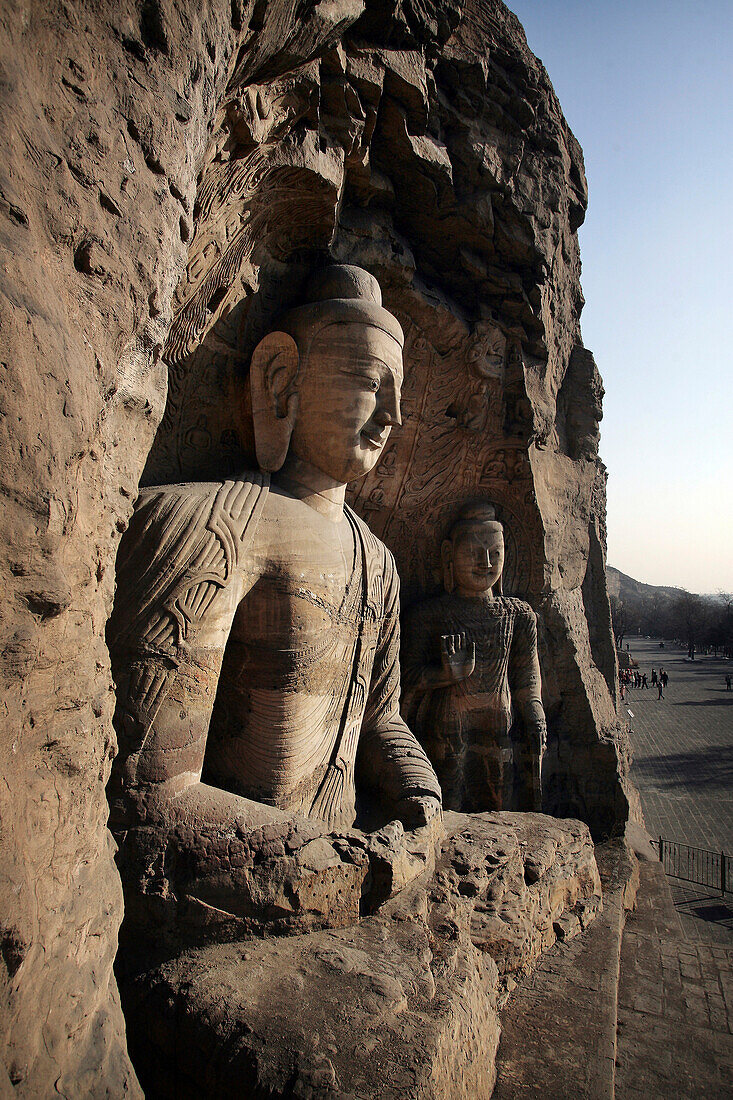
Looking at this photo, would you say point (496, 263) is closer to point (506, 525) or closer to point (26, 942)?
point (506, 525)

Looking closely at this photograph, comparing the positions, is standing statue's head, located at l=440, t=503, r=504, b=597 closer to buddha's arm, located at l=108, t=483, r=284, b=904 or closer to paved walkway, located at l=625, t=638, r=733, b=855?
buddha's arm, located at l=108, t=483, r=284, b=904

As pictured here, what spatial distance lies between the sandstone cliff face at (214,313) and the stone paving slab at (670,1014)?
3.70 feet

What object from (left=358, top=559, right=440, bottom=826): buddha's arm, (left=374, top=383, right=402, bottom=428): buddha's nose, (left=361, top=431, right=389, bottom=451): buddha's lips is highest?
(left=374, top=383, right=402, bottom=428): buddha's nose

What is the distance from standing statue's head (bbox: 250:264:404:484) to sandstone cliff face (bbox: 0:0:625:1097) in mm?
225

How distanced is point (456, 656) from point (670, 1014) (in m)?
2.11

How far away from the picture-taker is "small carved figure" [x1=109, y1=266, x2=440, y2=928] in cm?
210

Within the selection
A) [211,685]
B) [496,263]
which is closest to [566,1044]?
[211,685]

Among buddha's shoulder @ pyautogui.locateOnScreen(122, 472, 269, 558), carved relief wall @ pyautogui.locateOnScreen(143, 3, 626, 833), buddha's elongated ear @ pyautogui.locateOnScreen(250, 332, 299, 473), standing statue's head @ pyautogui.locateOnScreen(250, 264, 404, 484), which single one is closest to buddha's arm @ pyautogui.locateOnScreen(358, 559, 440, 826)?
standing statue's head @ pyautogui.locateOnScreen(250, 264, 404, 484)

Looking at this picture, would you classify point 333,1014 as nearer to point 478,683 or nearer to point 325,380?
point 325,380

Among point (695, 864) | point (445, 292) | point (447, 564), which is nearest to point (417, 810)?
point (447, 564)

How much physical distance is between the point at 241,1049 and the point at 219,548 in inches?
58.5

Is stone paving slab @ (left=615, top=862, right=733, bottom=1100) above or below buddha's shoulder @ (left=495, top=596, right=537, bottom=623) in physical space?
below

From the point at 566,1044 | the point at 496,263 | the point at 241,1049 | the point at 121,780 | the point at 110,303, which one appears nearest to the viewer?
the point at 110,303

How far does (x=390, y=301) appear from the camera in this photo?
12.2 feet
